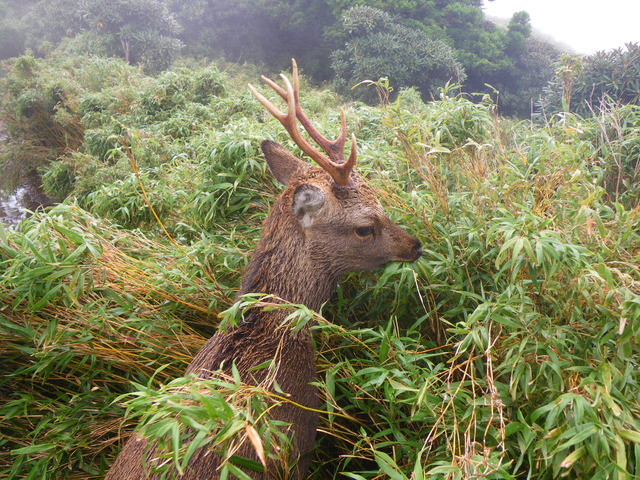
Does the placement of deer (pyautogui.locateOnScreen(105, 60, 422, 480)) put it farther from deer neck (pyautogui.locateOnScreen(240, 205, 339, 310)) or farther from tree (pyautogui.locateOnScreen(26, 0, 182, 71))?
tree (pyautogui.locateOnScreen(26, 0, 182, 71))

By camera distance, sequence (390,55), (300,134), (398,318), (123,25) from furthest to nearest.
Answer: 1. (123,25)
2. (390,55)
3. (398,318)
4. (300,134)

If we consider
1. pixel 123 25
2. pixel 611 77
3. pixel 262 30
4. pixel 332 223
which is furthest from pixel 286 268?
pixel 123 25

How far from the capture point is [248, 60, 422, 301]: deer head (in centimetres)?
159

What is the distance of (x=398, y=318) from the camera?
5.86 ft

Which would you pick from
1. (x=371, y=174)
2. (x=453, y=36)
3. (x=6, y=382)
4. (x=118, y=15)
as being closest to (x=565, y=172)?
(x=371, y=174)

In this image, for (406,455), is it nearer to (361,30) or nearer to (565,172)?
(565,172)

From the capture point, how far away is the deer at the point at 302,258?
1.44 metres

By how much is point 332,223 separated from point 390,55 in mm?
4538

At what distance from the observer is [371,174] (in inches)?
91.1

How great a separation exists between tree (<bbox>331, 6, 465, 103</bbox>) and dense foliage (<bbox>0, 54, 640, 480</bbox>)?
2.67 metres

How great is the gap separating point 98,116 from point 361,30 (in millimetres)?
3878

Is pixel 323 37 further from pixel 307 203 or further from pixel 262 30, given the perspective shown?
pixel 307 203

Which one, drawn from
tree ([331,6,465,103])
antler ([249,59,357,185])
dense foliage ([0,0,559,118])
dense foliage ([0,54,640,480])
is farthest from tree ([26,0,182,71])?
antler ([249,59,357,185])

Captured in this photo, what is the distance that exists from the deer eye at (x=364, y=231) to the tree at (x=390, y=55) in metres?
3.82
